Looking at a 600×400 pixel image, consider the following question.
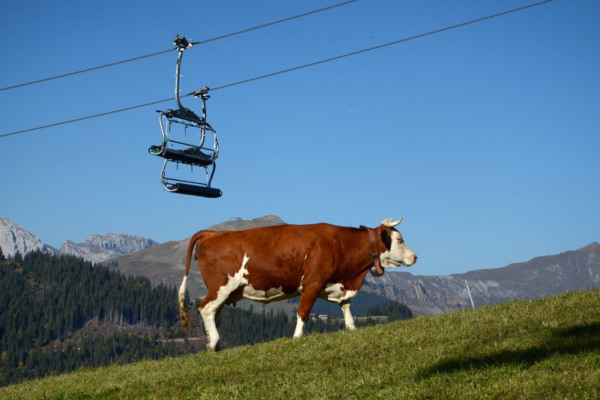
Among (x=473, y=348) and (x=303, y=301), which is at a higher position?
(x=303, y=301)

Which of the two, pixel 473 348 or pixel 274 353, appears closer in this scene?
pixel 473 348

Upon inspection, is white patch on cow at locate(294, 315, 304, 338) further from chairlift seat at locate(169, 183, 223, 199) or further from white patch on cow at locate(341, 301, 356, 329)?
chairlift seat at locate(169, 183, 223, 199)

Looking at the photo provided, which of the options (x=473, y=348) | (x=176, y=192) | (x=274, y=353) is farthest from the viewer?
(x=176, y=192)

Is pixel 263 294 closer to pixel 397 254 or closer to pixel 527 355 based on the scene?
pixel 397 254

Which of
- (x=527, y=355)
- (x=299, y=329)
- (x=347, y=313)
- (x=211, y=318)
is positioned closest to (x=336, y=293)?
(x=347, y=313)

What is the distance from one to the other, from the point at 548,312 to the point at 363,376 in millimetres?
6083

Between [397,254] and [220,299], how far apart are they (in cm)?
557

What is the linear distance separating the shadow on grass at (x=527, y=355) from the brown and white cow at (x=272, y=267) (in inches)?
285

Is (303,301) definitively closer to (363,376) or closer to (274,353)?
(274,353)

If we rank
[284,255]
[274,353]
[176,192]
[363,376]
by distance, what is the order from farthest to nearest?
[176,192]
[284,255]
[274,353]
[363,376]

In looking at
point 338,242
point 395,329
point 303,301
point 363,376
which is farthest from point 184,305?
point 363,376

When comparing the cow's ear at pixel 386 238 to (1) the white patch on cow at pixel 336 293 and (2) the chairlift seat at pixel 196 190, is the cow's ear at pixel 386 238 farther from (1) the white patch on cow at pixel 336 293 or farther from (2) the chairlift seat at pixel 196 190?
(2) the chairlift seat at pixel 196 190

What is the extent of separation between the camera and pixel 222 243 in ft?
63.4

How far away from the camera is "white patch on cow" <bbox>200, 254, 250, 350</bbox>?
62.1ft
